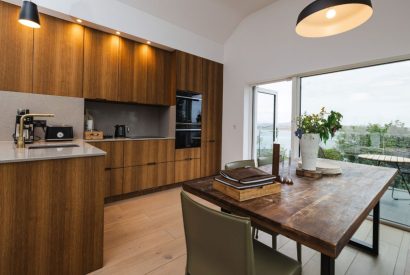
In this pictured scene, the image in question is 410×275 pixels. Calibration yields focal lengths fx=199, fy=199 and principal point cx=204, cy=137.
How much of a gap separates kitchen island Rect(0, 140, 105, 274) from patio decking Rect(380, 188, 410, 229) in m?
3.29

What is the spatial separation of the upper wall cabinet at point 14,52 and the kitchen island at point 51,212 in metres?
1.52

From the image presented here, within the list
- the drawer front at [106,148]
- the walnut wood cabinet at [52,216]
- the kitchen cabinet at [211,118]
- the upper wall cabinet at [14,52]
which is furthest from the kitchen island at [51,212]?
the kitchen cabinet at [211,118]

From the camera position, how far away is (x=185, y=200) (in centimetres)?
92

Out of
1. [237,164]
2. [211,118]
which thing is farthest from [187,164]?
[237,164]

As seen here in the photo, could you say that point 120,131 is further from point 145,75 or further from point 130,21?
point 130,21

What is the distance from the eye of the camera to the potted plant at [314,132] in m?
1.59

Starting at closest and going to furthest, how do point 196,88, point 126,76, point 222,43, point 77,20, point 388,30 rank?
point 388,30
point 77,20
point 126,76
point 196,88
point 222,43

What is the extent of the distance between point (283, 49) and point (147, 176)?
313 cm

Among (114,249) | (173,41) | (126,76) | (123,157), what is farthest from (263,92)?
(114,249)

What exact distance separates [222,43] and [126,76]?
2307 millimetres

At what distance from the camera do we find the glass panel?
2379 millimetres

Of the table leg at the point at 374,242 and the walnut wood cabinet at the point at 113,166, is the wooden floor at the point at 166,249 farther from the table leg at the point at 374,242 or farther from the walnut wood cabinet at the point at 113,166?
the walnut wood cabinet at the point at 113,166

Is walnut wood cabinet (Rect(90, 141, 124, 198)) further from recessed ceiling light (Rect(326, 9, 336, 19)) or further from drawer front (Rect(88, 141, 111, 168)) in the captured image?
recessed ceiling light (Rect(326, 9, 336, 19))

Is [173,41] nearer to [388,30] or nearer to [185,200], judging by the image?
[388,30]
